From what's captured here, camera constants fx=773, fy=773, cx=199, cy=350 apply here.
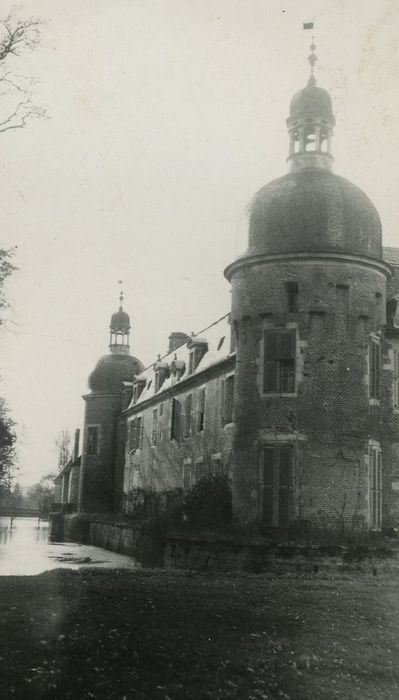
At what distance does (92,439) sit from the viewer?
52062mm

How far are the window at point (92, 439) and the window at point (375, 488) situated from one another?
99.1 ft

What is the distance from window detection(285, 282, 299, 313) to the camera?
23719 millimetres

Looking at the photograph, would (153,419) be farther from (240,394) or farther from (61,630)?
(61,630)

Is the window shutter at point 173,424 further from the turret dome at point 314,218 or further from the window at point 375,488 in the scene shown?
the window at point 375,488

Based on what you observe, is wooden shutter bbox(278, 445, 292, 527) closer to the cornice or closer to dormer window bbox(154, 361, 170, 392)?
the cornice

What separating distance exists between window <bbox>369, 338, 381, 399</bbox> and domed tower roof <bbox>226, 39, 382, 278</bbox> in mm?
2720

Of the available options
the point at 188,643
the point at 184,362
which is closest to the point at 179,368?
the point at 184,362

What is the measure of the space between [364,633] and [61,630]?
16.5 ft

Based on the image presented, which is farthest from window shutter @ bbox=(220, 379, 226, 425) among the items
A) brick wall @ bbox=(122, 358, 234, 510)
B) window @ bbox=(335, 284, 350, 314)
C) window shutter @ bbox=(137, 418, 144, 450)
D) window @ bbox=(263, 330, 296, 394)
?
window shutter @ bbox=(137, 418, 144, 450)

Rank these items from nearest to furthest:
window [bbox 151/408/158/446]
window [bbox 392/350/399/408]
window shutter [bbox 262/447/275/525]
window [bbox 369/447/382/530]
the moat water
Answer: window shutter [bbox 262/447/275/525] < window [bbox 369/447/382/530] < window [bbox 392/350/399/408] < the moat water < window [bbox 151/408/158/446]

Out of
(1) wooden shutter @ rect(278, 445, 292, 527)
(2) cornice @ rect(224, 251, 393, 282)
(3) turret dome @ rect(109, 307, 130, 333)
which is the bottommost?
(1) wooden shutter @ rect(278, 445, 292, 527)

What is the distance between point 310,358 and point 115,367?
102ft

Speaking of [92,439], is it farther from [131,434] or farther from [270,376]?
[270,376]

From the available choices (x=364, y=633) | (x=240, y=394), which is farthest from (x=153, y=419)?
(x=364, y=633)
